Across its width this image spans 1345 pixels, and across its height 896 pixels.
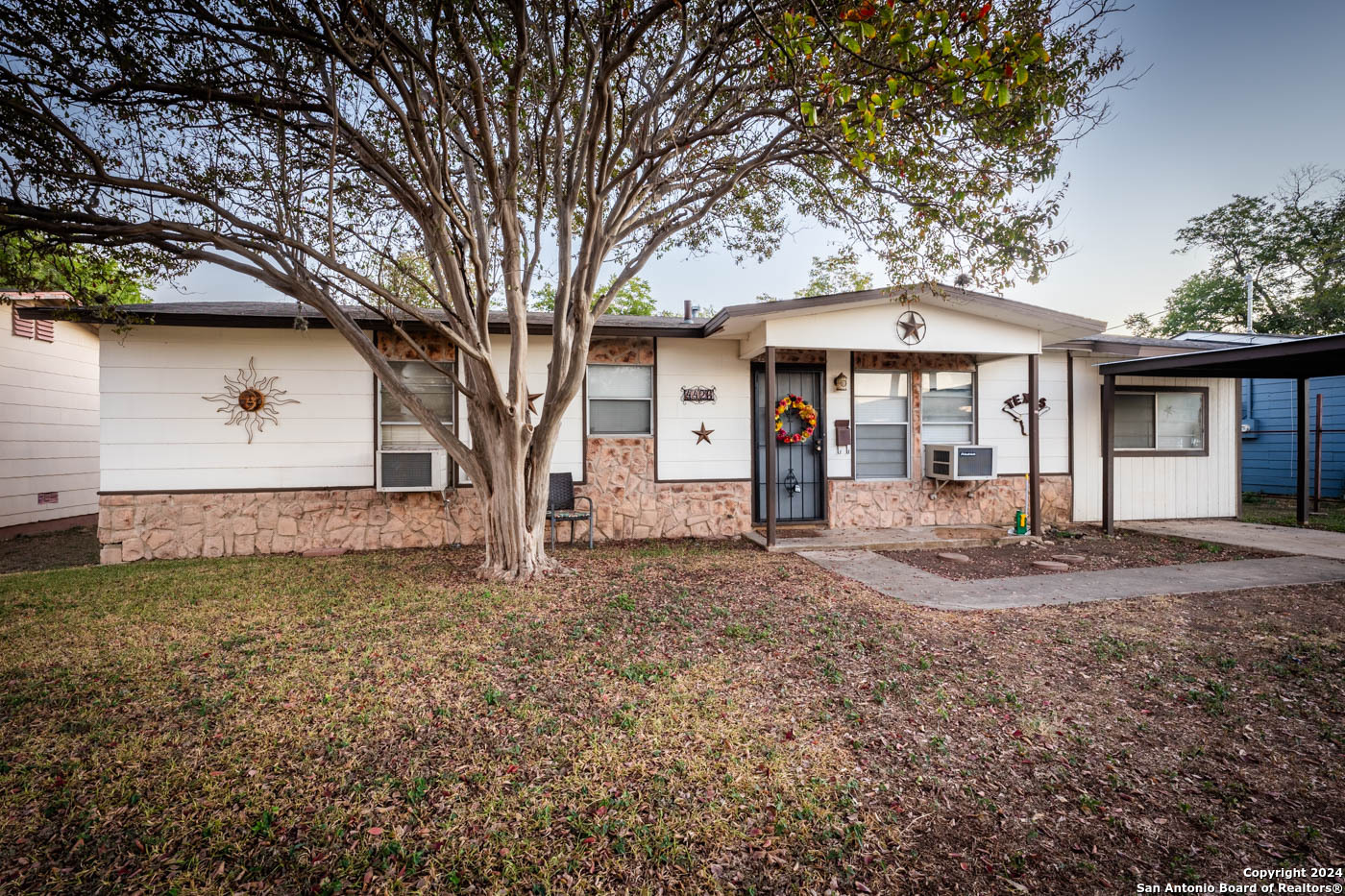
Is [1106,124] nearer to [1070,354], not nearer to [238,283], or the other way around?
[1070,354]

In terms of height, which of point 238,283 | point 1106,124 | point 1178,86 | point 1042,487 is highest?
point 1178,86

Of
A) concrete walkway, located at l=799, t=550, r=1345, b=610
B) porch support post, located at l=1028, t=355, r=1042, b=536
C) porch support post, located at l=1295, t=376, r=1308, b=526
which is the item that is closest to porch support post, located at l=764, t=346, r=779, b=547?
concrete walkway, located at l=799, t=550, r=1345, b=610

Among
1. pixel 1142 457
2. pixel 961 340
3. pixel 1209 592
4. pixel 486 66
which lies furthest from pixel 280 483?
pixel 1142 457

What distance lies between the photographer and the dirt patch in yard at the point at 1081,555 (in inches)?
217

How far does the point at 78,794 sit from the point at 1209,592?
23.6ft

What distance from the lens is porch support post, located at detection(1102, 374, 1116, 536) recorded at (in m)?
7.49

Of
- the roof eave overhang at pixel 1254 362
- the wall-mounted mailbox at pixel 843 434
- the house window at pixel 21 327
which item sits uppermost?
the house window at pixel 21 327

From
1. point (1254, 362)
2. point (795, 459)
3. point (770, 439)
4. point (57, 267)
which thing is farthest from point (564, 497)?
point (1254, 362)

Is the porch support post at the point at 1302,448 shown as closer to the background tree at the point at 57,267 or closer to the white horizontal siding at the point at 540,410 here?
the white horizontal siding at the point at 540,410

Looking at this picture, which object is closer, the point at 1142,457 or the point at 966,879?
the point at 966,879

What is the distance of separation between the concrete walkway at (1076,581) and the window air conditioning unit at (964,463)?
83.2 inches

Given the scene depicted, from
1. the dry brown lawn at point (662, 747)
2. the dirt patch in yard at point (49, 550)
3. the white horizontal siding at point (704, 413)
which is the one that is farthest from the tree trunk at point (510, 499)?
the dirt patch in yard at point (49, 550)

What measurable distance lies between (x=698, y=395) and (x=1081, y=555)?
4791mm

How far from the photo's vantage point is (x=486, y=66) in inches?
172
